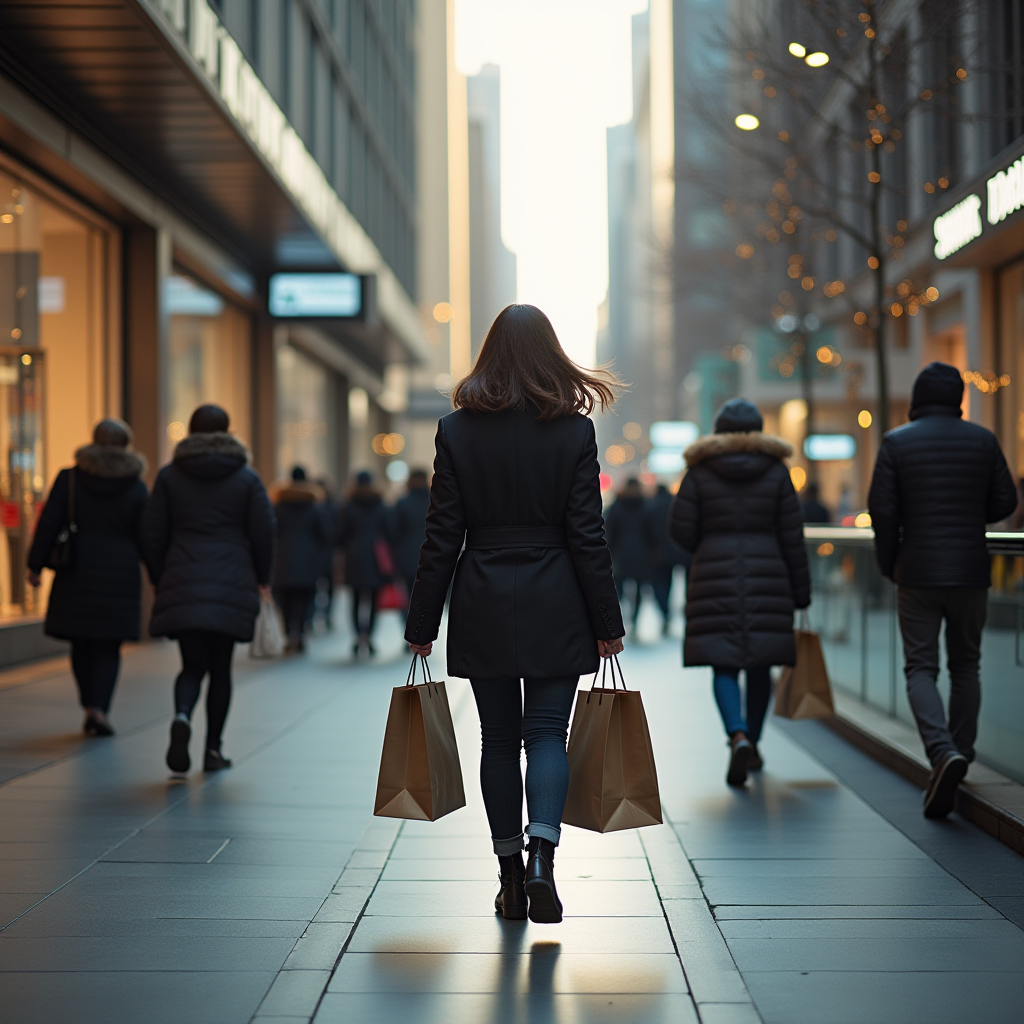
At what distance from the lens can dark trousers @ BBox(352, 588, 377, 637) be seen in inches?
593

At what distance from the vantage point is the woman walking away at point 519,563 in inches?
187

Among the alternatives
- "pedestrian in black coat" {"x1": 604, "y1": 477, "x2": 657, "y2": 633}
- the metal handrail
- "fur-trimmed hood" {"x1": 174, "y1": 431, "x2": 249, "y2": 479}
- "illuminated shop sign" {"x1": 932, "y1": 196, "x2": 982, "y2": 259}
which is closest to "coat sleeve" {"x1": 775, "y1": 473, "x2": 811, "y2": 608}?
the metal handrail

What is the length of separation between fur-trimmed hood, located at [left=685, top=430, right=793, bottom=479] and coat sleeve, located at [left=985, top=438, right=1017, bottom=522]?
1.11 metres

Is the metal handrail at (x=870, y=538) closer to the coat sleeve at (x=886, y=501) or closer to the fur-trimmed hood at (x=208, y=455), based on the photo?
the coat sleeve at (x=886, y=501)

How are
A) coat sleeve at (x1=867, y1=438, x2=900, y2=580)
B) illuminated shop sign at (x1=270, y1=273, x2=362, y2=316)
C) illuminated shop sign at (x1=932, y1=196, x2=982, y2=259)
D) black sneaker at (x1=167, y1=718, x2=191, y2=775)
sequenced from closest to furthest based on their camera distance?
1. coat sleeve at (x1=867, y1=438, x2=900, y2=580)
2. black sneaker at (x1=167, y1=718, x2=191, y2=775)
3. illuminated shop sign at (x1=932, y1=196, x2=982, y2=259)
4. illuminated shop sign at (x1=270, y1=273, x2=362, y2=316)

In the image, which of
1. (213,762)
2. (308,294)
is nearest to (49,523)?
(213,762)

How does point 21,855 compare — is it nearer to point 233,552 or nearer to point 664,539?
point 233,552

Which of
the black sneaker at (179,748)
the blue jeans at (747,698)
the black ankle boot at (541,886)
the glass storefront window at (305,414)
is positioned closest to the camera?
the black ankle boot at (541,886)

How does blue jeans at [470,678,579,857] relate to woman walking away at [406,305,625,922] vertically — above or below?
below

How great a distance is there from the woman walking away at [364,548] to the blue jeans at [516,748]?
1010 centimetres

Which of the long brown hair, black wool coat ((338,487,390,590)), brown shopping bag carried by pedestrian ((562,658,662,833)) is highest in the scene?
the long brown hair

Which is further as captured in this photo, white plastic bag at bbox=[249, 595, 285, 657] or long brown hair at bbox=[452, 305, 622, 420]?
white plastic bag at bbox=[249, 595, 285, 657]

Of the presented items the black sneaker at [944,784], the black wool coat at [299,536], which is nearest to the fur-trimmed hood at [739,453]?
the black sneaker at [944,784]

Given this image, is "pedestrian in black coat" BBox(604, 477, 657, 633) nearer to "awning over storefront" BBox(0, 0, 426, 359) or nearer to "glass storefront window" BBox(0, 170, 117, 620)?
"awning over storefront" BBox(0, 0, 426, 359)
